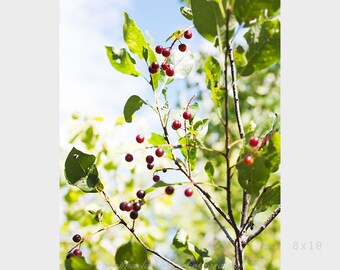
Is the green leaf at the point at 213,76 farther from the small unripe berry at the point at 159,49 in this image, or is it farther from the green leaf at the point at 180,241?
the green leaf at the point at 180,241

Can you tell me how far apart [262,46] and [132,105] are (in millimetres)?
233

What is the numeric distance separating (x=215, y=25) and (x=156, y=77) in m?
0.19

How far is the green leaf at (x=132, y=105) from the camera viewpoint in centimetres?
68

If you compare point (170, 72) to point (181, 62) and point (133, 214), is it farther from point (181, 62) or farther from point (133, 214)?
point (133, 214)

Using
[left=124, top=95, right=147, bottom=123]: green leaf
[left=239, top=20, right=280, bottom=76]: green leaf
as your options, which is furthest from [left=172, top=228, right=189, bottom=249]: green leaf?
[left=239, top=20, right=280, bottom=76]: green leaf

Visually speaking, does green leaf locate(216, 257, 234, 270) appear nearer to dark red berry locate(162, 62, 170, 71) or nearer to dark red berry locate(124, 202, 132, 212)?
dark red berry locate(124, 202, 132, 212)

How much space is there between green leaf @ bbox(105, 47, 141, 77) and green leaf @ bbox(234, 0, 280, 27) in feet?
0.72

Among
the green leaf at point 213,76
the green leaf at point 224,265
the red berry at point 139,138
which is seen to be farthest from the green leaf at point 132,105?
the green leaf at point 224,265

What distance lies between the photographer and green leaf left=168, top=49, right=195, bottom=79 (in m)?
0.70

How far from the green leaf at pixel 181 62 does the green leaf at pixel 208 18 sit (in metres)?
0.20

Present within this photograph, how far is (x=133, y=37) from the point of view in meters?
0.63

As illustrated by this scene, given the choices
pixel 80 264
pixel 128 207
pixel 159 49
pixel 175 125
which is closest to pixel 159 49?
pixel 159 49
